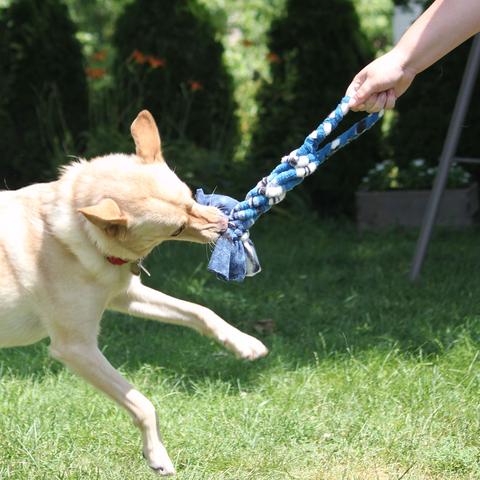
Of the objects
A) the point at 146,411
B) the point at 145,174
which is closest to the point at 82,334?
the point at 146,411

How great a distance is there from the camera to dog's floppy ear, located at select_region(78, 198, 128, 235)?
3.37 meters

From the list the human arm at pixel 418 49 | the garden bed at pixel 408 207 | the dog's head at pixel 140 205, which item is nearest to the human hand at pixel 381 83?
the human arm at pixel 418 49

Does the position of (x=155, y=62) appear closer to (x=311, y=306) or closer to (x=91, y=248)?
(x=311, y=306)

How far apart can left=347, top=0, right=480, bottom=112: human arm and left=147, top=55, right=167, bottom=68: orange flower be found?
5706mm

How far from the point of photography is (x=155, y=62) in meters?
9.05

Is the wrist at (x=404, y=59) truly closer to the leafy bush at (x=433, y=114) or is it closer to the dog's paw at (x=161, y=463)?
the dog's paw at (x=161, y=463)

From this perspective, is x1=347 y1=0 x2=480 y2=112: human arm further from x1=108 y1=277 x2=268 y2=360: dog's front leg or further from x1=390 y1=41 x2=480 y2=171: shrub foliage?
x1=390 y1=41 x2=480 y2=171: shrub foliage

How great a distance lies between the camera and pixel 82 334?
12.3 ft

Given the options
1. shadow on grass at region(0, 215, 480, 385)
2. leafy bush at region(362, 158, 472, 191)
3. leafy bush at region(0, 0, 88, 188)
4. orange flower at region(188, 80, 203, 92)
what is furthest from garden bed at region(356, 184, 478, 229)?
leafy bush at region(0, 0, 88, 188)

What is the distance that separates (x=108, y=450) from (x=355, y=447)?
1.03 meters

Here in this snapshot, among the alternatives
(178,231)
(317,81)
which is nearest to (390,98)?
(178,231)

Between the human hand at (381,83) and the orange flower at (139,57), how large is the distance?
5716 millimetres

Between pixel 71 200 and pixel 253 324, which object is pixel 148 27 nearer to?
pixel 253 324

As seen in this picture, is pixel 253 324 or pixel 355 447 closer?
pixel 355 447
